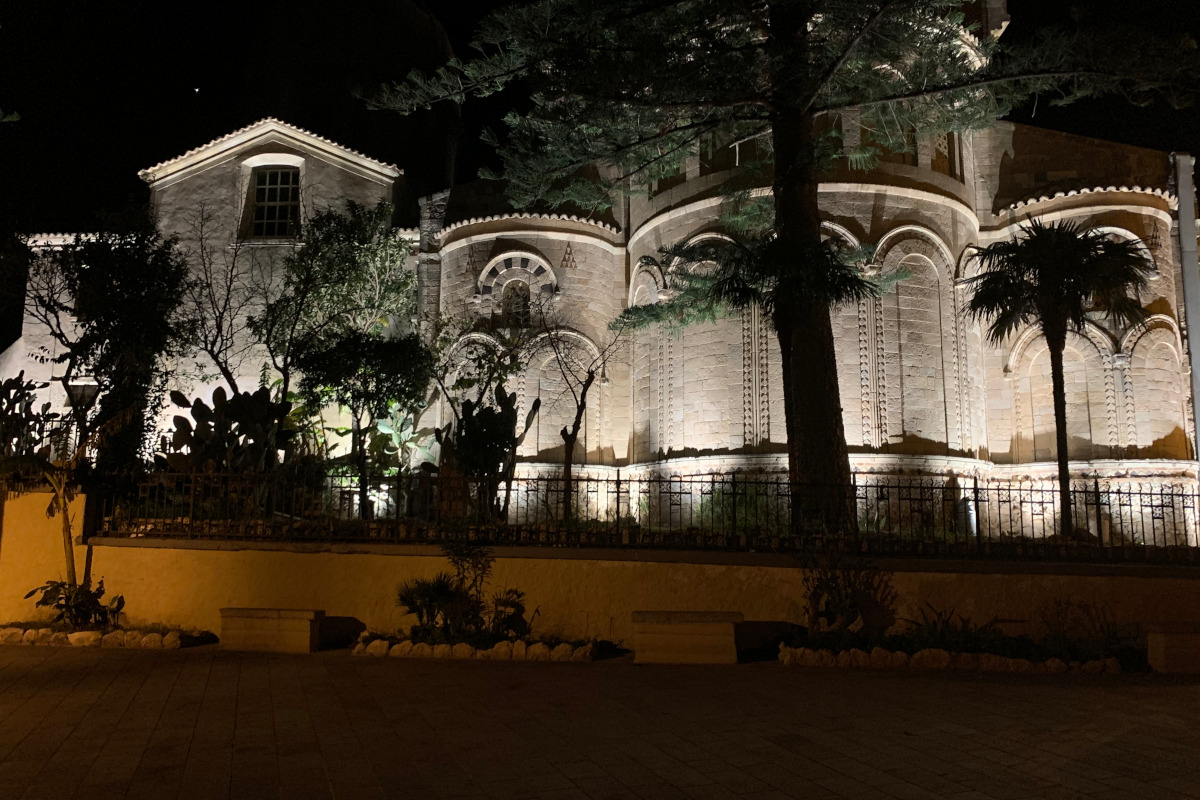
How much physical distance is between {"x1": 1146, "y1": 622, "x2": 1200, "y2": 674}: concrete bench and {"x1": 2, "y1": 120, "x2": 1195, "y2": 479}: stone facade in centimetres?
869

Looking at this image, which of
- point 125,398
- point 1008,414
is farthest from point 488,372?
point 1008,414

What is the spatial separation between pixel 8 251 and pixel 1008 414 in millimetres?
19867

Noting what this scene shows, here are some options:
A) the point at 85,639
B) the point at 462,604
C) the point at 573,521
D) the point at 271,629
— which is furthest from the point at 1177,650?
the point at 85,639

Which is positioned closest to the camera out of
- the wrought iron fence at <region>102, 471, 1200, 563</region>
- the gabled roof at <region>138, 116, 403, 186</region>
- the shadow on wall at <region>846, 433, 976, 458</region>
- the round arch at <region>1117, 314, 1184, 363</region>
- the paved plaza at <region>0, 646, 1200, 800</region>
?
the paved plaza at <region>0, 646, 1200, 800</region>

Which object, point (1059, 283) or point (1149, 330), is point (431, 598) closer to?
point (1059, 283)

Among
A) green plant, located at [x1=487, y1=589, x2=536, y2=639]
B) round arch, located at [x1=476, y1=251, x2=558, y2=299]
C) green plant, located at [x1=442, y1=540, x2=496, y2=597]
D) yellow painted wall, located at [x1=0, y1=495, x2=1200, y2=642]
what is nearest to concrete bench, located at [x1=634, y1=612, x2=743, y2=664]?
yellow painted wall, located at [x1=0, y1=495, x2=1200, y2=642]

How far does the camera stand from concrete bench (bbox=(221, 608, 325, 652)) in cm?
1027

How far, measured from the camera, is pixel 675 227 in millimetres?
20000

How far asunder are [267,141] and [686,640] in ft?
63.4

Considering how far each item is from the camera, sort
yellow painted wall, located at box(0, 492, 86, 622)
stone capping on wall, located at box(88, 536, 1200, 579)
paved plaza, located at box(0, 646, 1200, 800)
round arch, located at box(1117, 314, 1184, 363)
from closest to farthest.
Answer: paved plaza, located at box(0, 646, 1200, 800) < stone capping on wall, located at box(88, 536, 1200, 579) < yellow painted wall, located at box(0, 492, 86, 622) < round arch, located at box(1117, 314, 1184, 363)

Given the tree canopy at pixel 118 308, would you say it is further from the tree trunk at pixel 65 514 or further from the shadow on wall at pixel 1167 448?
the shadow on wall at pixel 1167 448

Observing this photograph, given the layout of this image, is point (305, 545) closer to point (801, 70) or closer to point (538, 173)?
point (538, 173)

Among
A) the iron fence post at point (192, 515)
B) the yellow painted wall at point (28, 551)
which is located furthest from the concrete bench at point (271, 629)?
the yellow painted wall at point (28, 551)

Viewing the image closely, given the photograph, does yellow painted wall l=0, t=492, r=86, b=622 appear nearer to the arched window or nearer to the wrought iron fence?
the wrought iron fence
